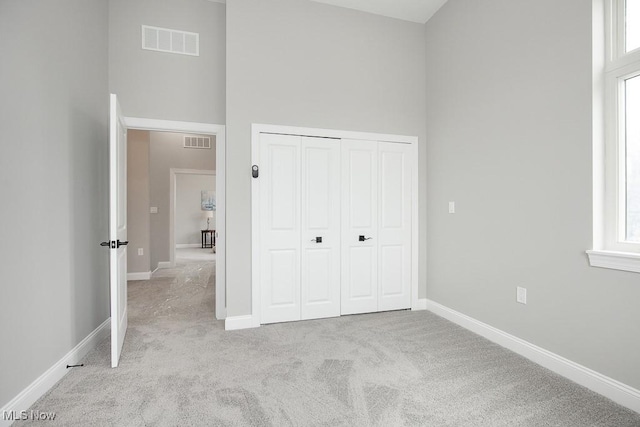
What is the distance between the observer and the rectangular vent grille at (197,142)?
21.3ft

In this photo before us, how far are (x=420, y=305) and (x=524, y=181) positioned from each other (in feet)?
6.36

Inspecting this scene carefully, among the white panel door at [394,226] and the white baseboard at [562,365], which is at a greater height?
the white panel door at [394,226]

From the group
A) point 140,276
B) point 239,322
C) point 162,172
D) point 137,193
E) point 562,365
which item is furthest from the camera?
point 162,172

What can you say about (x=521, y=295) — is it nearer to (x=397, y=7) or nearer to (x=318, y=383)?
(x=318, y=383)

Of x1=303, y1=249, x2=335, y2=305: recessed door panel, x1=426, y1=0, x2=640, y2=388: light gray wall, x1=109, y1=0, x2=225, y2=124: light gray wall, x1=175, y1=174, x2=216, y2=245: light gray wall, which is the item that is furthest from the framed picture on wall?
x1=426, y1=0, x2=640, y2=388: light gray wall

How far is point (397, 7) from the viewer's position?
361cm

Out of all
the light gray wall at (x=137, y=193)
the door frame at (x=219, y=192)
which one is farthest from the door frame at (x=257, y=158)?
the light gray wall at (x=137, y=193)

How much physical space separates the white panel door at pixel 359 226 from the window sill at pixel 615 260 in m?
2.01

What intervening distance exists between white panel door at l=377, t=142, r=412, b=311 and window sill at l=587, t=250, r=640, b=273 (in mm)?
1905

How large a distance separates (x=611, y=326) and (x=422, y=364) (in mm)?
1235

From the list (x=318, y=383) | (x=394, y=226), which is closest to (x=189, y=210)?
(x=394, y=226)

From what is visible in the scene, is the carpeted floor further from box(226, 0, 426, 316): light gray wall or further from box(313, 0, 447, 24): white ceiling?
box(313, 0, 447, 24): white ceiling

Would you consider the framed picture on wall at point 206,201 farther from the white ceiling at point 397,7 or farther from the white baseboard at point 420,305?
the white baseboard at point 420,305

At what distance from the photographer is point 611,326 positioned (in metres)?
2.02
